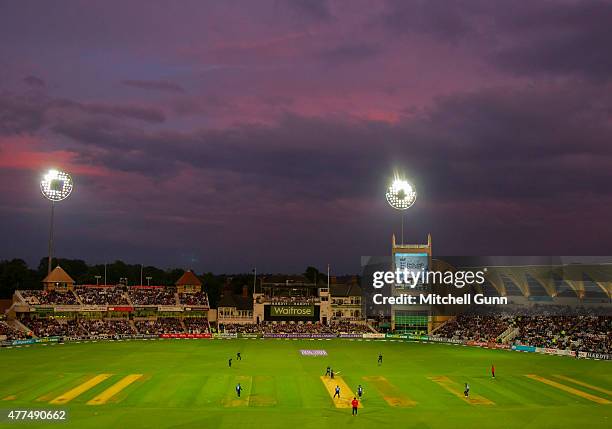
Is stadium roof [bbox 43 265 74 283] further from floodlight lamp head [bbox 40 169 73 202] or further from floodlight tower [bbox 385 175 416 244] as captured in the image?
floodlight tower [bbox 385 175 416 244]

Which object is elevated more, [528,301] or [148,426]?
[528,301]

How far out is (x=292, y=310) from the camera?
115000 millimetres

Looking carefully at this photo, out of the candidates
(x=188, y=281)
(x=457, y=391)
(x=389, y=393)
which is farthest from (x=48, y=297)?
(x=457, y=391)

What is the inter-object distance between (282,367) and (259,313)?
51926 millimetres

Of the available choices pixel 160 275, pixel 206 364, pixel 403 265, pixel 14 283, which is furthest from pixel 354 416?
pixel 160 275

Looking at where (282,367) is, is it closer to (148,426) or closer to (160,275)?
(148,426)

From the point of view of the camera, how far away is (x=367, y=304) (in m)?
123

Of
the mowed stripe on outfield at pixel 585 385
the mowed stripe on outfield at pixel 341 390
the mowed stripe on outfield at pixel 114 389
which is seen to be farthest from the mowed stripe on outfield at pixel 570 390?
the mowed stripe on outfield at pixel 114 389

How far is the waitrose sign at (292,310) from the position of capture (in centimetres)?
11475

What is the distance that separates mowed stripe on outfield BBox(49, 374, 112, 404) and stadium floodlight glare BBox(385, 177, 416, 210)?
63.1 metres

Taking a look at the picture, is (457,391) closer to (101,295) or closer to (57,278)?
(101,295)

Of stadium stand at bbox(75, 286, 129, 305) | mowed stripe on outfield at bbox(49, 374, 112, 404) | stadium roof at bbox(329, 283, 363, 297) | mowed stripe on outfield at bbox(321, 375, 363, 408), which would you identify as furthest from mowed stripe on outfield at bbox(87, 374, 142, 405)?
stadium roof at bbox(329, 283, 363, 297)

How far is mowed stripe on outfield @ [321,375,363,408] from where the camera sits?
44.6 meters

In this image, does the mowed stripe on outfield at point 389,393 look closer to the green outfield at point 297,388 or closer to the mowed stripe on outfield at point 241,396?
the green outfield at point 297,388
